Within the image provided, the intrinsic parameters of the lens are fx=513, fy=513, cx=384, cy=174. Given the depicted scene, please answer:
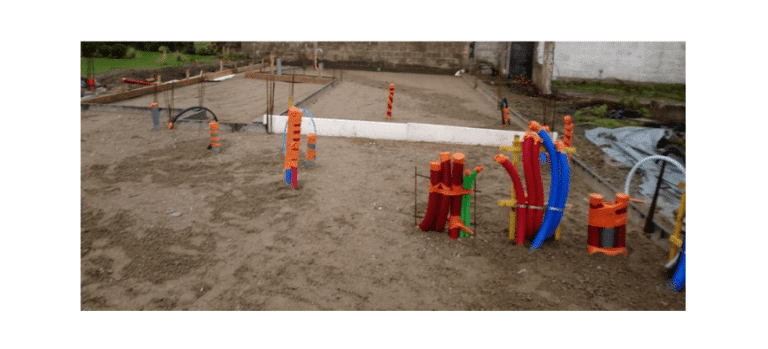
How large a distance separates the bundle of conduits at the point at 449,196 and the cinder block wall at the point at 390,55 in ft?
71.6

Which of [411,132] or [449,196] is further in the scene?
[411,132]

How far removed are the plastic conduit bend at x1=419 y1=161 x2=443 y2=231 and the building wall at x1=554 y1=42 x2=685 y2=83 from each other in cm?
1503

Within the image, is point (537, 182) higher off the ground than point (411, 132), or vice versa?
point (411, 132)

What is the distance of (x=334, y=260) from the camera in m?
5.38

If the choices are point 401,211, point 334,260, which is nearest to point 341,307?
point 334,260

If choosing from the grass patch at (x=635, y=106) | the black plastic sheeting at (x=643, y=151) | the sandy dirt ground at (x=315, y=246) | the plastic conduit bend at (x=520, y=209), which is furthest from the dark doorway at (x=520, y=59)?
the plastic conduit bend at (x=520, y=209)

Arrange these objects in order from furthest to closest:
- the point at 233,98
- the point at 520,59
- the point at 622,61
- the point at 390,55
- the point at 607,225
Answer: the point at 390,55 < the point at 520,59 < the point at 622,61 < the point at 233,98 < the point at 607,225

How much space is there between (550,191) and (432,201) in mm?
1280

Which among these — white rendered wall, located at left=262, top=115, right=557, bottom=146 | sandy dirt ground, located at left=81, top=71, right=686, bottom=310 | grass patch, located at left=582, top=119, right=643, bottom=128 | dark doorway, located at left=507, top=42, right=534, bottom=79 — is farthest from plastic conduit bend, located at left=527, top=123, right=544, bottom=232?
dark doorway, located at left=507, top=42, right=534, bottom=79

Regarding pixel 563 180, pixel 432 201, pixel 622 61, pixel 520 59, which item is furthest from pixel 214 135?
pixel 520 59

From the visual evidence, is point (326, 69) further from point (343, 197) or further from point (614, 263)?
point (614, 263)

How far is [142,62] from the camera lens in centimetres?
2250

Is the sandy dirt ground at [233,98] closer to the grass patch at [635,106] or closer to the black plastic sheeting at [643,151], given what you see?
the black plastic sheeting at [643,151]

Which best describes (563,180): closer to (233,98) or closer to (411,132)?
(411,132)
